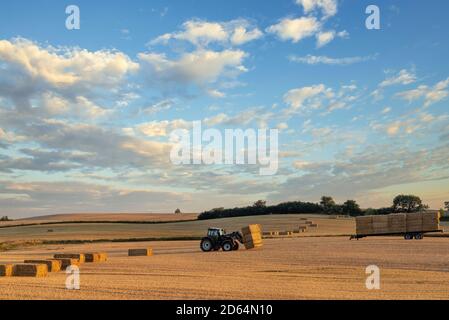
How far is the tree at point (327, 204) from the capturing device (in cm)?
12156

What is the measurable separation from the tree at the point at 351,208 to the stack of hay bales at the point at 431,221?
80.1 metres

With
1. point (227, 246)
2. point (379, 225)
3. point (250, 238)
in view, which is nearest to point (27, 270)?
point (227, 246)

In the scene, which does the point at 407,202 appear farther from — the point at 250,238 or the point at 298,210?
the point at 250,238

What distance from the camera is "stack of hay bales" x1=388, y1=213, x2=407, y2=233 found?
1635 inches

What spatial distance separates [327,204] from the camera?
422 ft

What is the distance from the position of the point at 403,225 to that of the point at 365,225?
3.09 m

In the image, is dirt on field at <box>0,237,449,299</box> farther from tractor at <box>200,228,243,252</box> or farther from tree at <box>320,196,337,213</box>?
tree at <box>320,196,337,213</box>

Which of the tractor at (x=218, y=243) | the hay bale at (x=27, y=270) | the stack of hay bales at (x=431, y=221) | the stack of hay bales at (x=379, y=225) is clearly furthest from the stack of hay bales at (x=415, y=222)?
the hay bale at (x=27, y=270)

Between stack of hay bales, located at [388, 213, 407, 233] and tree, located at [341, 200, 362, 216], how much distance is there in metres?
79.7

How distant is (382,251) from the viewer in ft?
98.4

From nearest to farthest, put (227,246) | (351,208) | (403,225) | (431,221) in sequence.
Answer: (227,246), (431,221), (403,225), (351,208)
